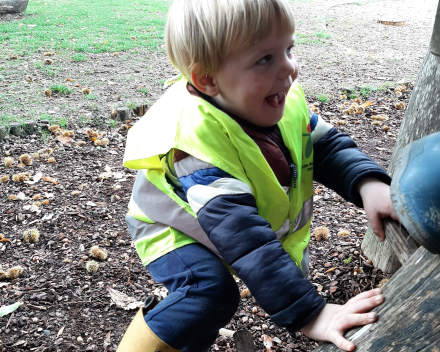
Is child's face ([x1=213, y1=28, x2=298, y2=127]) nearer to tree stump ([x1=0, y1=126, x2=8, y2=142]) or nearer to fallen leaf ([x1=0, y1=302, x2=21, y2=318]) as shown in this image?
fallen leaf ([x1=0, y1=302, x2=21, y2=318])

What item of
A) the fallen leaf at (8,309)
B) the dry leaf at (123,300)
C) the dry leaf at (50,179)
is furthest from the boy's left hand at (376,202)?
the dry leaf at (50,179)

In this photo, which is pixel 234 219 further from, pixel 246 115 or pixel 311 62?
pixel 311 62

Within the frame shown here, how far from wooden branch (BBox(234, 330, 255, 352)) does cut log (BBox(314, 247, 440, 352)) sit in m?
1.05

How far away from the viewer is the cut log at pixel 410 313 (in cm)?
91

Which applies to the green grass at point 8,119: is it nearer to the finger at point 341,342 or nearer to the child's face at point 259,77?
the child's face at point 259,77

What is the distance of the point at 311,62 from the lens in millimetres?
7266

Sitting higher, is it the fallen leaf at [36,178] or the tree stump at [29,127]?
the tree stump at [29,127]

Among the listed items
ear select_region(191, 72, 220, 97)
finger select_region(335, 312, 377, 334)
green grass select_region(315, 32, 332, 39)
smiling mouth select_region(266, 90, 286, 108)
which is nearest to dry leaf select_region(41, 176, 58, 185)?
ear select_region(191, 72, 220, 97)

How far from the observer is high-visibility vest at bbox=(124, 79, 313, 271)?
1.54m

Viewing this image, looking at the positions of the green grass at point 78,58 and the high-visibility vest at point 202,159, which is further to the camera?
the green grass at point 78,58

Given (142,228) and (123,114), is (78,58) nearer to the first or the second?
(123,114)

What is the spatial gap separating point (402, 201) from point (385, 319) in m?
0.33

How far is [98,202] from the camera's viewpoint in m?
3.48

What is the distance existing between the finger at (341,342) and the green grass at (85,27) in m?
7.46
